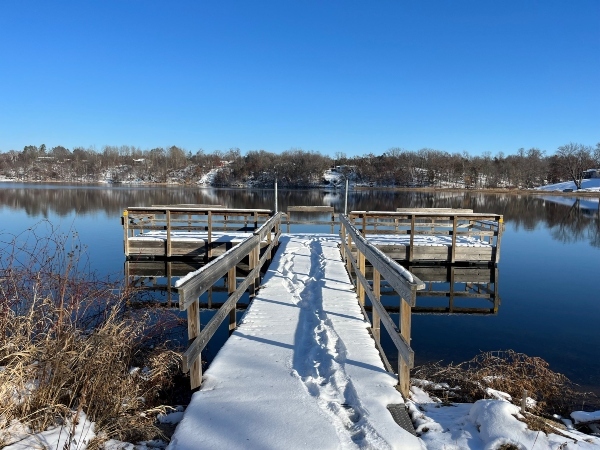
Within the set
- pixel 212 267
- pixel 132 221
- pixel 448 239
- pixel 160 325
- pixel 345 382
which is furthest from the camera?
pixel 448 239

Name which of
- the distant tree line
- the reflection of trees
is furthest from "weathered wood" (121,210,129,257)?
the distant tree line

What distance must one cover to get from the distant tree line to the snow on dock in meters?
69.3

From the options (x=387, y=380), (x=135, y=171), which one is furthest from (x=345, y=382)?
(x=135, y=171)

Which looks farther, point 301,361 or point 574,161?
point 574,161

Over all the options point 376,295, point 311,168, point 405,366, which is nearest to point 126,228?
point 376,295

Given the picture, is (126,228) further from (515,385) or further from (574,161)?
(574,161)

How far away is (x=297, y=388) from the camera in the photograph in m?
3.19

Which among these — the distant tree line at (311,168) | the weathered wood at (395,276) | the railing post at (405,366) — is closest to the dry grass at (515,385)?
the railing post at (405,366)

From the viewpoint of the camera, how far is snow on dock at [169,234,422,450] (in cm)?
254

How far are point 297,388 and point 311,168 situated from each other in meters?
83.7

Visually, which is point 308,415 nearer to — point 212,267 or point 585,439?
point 212,267

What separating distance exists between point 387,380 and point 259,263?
3.90 meters

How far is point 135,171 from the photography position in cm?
9812

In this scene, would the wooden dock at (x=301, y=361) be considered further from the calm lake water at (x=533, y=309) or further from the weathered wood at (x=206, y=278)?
the calm lake water at (x=533, y=309)
